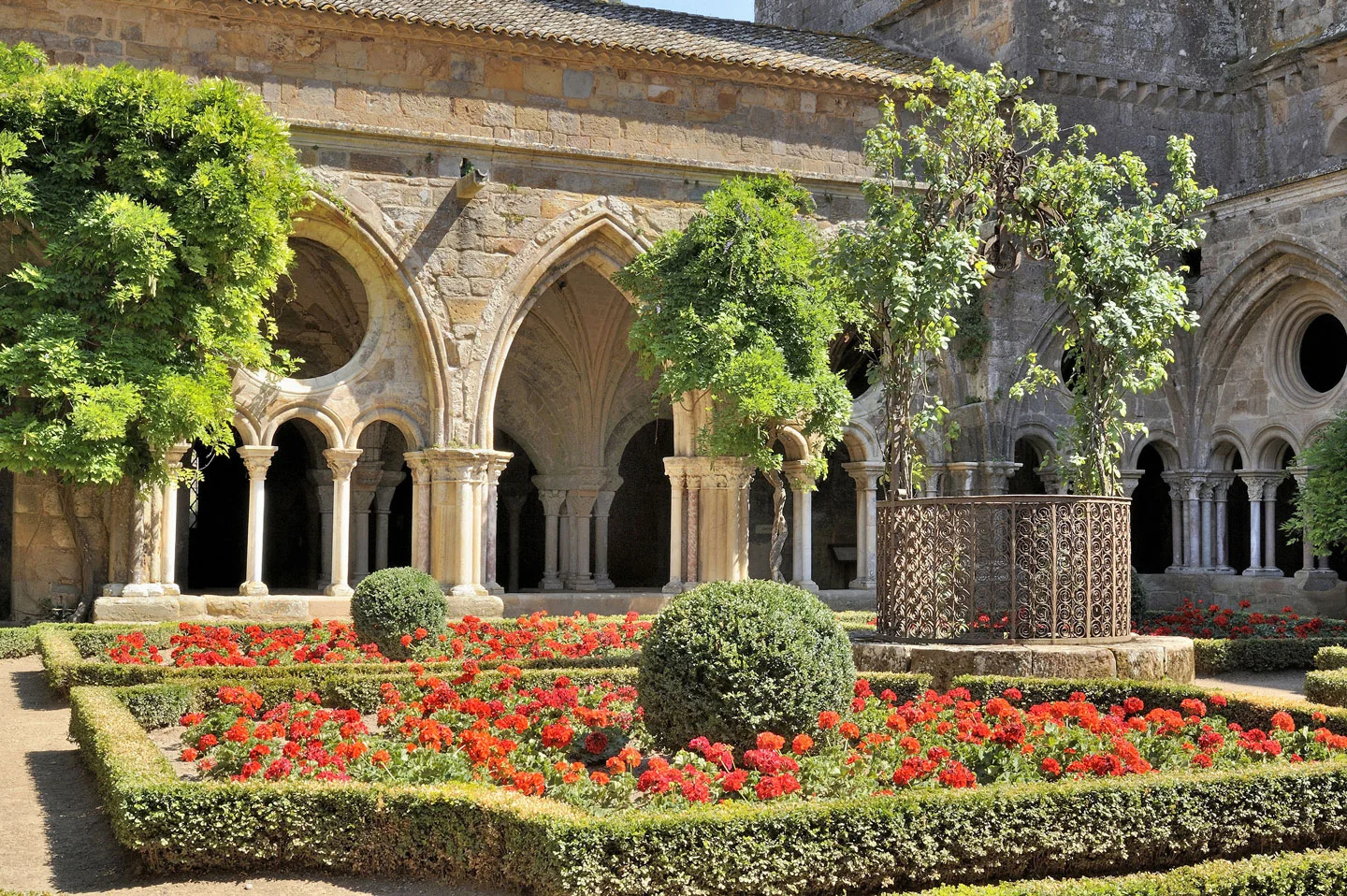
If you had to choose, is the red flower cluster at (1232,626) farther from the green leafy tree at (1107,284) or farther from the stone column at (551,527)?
the stone column at (551,527)

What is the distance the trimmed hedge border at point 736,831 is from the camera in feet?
18.0

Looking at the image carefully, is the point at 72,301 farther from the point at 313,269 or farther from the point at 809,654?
the point at 809,654

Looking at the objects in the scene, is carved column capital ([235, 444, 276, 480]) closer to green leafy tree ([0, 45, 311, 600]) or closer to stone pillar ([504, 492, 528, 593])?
green leafy tree ([0, 45, 311, 600])

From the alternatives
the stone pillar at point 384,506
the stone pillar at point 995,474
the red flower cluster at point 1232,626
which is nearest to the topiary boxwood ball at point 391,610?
the red flower cluster at point 1232,626

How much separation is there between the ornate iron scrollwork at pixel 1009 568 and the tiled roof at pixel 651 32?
8.86 metres

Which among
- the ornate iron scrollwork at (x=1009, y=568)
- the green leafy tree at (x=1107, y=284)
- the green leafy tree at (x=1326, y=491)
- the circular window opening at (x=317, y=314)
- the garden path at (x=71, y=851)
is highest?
the circular window opening at (x=317, y=314)

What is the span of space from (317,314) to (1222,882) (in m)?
16.3

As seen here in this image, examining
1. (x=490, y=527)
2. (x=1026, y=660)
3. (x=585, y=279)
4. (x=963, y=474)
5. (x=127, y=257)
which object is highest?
(x=585, y=279)

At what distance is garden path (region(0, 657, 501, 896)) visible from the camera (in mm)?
5957

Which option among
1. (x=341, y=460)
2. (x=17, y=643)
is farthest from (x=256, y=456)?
(x=17, y=643)

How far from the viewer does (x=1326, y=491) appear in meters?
15.7

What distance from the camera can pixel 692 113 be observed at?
17672 millimetres

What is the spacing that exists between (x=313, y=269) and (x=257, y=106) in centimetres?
478

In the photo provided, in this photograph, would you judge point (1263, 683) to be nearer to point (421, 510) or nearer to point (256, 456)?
point (421, 510)
